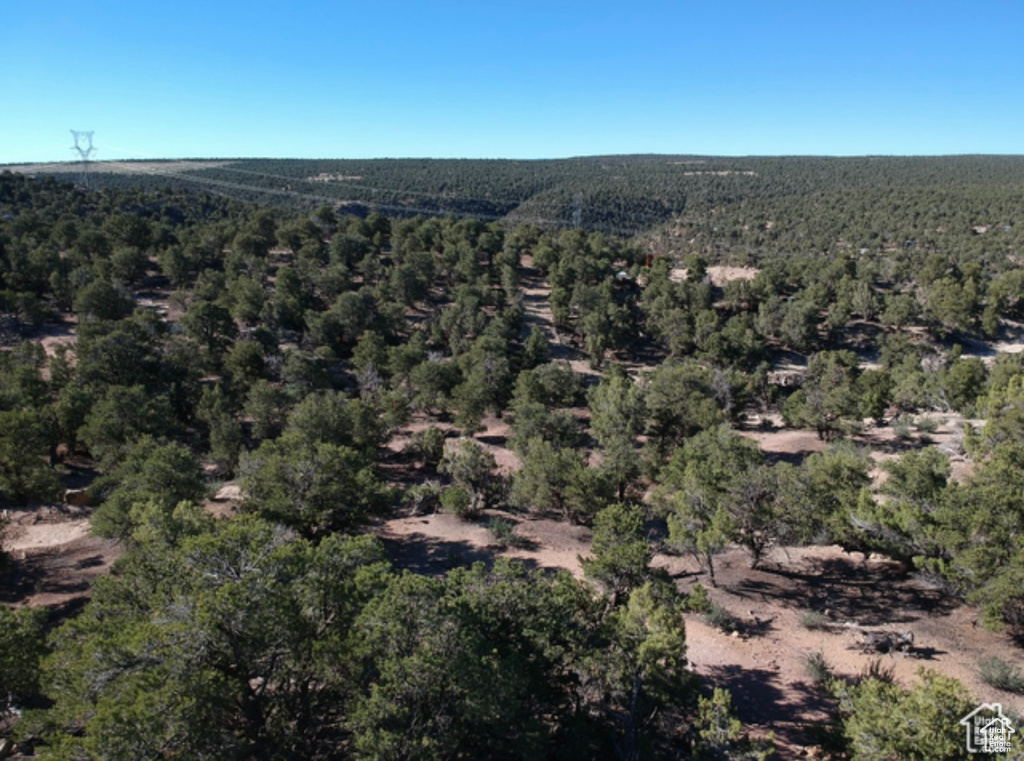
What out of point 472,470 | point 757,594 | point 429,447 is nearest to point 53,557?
point 472,470

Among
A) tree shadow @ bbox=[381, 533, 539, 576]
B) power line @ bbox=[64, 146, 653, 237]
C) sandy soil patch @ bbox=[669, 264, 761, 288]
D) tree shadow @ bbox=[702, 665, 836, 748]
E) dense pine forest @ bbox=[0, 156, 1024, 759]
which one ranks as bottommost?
tree shadow @ bbox=[381, 533, 539, 576]

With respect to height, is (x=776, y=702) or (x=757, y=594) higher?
(x=776, y=702)

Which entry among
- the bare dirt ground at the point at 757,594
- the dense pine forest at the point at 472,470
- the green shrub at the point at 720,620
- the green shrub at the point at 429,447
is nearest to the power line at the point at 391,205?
the dense pine forest at the point at 472,470

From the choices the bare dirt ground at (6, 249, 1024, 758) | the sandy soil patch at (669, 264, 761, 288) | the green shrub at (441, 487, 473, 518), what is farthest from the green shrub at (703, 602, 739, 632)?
the sandy soil patch at (669, 264, 761, 288)

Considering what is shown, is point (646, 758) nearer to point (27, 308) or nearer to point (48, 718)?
point (48, 718)

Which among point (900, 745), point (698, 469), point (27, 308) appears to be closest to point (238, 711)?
point (900, 745)

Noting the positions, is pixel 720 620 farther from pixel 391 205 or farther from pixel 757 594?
pixel 391 205

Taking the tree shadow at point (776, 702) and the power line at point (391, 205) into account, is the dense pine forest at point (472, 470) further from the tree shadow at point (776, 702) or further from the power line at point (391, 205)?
the power line at point (391, 205)

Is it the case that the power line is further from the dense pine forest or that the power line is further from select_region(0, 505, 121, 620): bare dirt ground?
select_region(0, 505, 121, 620): bare dirt ground

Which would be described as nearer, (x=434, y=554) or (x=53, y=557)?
(x=53, y=557)
